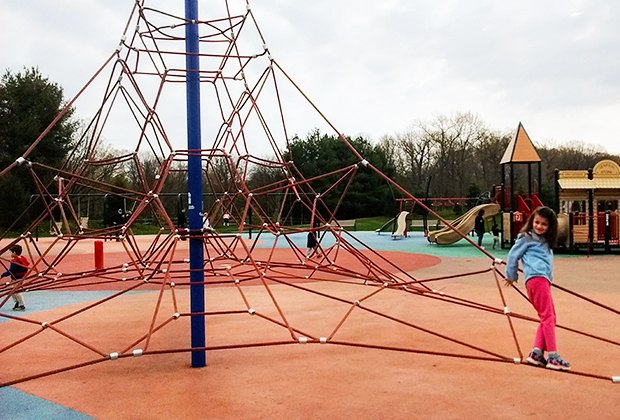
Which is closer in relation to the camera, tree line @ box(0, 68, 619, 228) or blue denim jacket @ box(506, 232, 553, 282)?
blue denim jacket @ box(506, 232, 553, 282)

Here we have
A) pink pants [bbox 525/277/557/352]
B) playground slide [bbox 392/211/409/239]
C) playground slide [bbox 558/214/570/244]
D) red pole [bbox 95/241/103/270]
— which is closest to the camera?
pink pants [bbox 525/277/557/352]

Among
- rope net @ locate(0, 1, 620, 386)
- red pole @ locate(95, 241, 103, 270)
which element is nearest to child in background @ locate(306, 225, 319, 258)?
rope net @ locate(0, 1, 620, 386)

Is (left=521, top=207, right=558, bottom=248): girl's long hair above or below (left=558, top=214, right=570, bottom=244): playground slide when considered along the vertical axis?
above

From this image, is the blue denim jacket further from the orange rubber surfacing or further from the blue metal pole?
the blue metal pole

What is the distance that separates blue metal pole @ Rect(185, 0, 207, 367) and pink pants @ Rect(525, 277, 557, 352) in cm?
301

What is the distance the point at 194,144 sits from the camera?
549 centimetres

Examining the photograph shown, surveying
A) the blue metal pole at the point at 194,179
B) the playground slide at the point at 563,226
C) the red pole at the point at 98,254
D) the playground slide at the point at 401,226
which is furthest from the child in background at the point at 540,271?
the playground slide at the point at 401,226

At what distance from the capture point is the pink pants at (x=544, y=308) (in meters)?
4.53

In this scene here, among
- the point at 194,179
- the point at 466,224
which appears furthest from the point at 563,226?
the point at 194,179

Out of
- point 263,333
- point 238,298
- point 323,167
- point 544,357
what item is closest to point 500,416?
point 544,357

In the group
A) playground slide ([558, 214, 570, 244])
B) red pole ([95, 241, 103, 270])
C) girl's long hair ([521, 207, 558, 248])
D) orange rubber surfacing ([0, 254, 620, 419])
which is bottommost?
orange rubber surfacing ([0, 254, 620, 419])

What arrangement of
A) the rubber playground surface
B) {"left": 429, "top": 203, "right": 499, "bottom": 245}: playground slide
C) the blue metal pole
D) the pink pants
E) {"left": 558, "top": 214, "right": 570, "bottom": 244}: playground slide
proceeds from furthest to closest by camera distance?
{"left": 429, "top": 203, "right": 499, "bottom": 245}: playground slide
{"left": 558, "top": 214, "right": 570, "bottom": 244}: playground slide
the blue metal pole
the pink pants
the rubber playground surface

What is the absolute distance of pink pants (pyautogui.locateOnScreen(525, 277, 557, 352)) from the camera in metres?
4.53

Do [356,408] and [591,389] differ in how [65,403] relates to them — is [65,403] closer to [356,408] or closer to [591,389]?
[356,408]
